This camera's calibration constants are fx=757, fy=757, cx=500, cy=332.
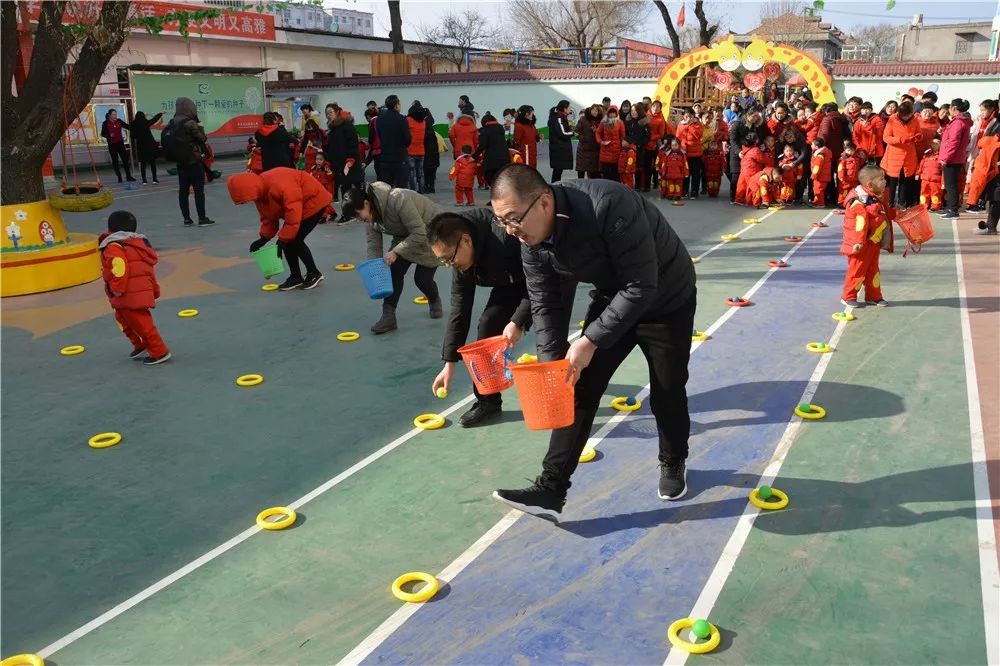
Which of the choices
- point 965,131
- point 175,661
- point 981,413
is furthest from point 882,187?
point 175,661

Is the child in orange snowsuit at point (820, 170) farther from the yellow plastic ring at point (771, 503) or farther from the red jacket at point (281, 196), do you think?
the yellow plastic ring at point (771, 503)

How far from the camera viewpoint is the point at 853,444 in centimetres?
458

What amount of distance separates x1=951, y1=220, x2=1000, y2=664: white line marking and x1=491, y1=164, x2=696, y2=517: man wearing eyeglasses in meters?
1.39

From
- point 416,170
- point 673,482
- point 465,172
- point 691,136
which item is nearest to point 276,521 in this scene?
point 673,482

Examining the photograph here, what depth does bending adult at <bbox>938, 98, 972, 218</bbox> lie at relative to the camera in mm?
11117

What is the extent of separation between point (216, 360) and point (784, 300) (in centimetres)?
554

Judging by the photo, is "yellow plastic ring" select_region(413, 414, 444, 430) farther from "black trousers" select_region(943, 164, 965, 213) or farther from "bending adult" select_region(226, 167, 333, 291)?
"black trousers" select_region(943, 164, 965, 213)

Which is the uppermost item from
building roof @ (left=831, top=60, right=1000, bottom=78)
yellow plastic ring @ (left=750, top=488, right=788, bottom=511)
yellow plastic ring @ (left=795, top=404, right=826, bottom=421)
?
building roof @ (left=831, top=60, right=1000, bottom=78)

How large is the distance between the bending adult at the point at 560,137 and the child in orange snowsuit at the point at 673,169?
1780 mm

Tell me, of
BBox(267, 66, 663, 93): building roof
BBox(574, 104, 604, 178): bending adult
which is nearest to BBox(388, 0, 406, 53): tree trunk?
BBox(267, 66, 663, 93): building roof

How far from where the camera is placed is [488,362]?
428 cm

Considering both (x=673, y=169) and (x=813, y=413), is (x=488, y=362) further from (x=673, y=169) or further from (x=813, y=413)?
(x=673, y=169)

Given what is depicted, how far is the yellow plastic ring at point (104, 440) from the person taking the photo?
4910 mm

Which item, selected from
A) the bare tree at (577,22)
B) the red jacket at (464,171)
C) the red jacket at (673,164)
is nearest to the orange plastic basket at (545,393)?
the red jacket at (464,171)
